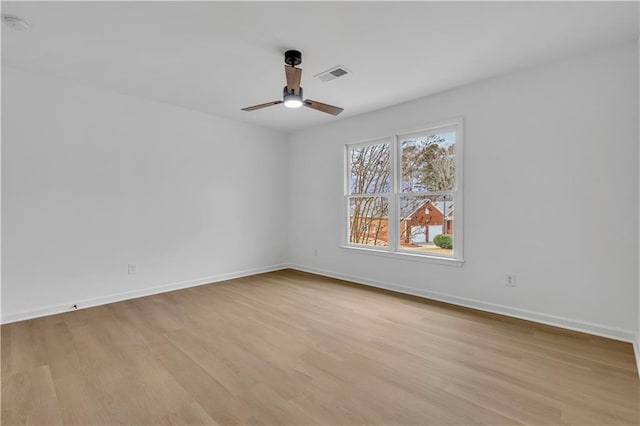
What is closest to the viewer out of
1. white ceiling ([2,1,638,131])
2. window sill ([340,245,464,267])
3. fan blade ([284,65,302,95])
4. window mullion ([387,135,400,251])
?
white ceiling ([2,1,638,131])

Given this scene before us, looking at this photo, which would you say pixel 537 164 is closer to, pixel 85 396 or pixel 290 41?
pixel 290 41

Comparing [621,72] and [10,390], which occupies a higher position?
[621,72]

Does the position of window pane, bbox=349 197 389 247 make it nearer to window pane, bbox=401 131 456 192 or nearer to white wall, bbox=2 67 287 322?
window pane, bbox=401 131 456 192

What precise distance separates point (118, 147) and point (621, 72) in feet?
16.9

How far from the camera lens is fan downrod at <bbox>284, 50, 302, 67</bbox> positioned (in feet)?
8.93

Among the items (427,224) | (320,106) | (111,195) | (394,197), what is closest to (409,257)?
(427,224)

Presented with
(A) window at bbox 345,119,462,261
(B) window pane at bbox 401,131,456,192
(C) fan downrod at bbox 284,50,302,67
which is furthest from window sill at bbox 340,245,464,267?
(C) fan downrod at bbox 284,50,302,67

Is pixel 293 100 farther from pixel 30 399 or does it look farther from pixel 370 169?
pixel 30 399

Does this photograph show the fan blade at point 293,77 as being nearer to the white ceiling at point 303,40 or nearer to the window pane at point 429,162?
the white ceiling at point 303,40

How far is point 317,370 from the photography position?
219 cm

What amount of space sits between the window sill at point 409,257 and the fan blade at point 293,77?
8.20 feet

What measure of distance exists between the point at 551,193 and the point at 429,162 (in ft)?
4.49

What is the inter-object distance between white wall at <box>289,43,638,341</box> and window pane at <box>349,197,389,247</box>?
0.66 m

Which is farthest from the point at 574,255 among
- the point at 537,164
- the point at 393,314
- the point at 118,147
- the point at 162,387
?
the point at 118,147
